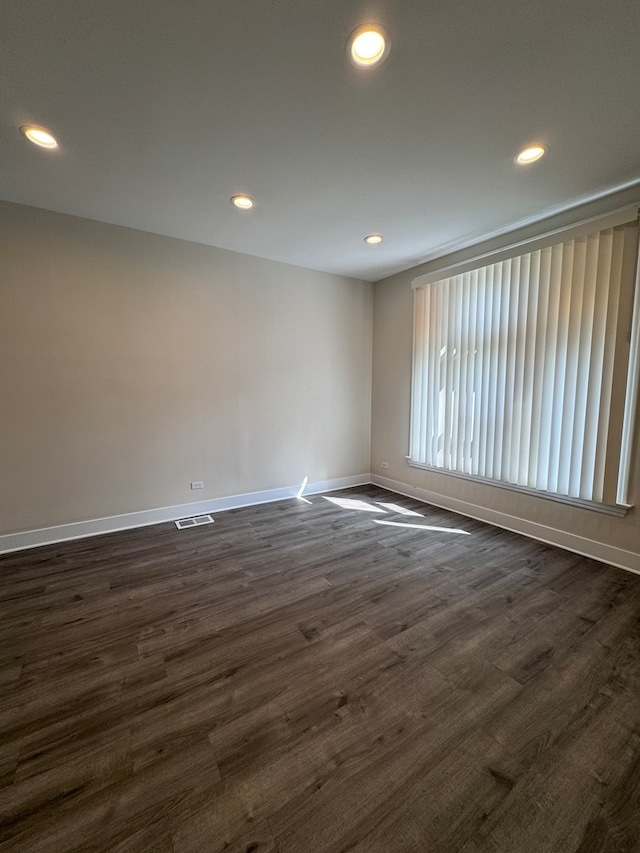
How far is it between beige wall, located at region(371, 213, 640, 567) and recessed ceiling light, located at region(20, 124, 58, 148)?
3.49 meters

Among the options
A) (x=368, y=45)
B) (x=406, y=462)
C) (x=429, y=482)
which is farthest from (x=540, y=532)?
(x=368, y=45)

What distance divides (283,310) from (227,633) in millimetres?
3352

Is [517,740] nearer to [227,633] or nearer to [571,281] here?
[227,633]

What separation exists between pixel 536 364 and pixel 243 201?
2.85m

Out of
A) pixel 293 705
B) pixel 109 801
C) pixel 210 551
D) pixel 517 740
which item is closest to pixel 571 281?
pixel 517 740

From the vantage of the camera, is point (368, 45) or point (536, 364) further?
point (536, 364)

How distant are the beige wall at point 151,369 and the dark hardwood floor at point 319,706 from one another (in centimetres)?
87

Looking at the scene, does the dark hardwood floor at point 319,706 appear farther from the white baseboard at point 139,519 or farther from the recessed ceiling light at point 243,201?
the recessed ceiling light at point 243,201

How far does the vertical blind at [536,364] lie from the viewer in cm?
259

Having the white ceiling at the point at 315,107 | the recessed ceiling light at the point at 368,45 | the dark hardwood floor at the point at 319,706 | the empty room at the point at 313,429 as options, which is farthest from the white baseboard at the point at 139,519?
the recessed ceiling light at the point at 368,45

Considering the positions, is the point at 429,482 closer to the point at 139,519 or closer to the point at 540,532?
the point at 540,532

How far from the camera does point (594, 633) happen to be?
191 centimetres

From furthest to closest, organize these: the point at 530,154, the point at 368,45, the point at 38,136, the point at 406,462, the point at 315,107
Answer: the point at 406,462, the point at 530,154, the point at 38,136, the point at 315,107, the point at 368,45

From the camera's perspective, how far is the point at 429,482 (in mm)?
4113
